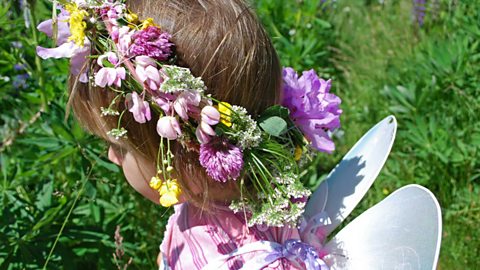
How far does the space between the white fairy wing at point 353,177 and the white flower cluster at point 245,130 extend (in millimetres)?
476

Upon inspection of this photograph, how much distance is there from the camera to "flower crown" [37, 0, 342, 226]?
1251 mm

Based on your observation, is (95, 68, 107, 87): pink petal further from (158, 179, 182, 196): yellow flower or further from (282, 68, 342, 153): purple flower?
(282, 68, 342, 153): purple flower

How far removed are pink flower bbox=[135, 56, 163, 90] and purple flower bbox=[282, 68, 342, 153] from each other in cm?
44

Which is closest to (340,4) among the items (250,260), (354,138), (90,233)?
(354,138)

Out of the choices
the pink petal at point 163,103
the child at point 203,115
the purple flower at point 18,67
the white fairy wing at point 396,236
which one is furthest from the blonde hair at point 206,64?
the purple flower at point 18,67

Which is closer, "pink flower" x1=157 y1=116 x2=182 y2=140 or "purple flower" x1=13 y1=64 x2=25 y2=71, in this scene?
"pink flower" x1=157 y1=116 x2=182 y2=140

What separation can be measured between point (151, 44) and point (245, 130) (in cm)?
25

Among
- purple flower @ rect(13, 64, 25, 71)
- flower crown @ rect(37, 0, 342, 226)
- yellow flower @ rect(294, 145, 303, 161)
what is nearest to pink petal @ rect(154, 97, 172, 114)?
flower crown @ rect(37, 0, 342, 226)

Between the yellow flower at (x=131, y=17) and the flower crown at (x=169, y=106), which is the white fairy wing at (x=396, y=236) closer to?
the flower crown at (x=169, y=106)

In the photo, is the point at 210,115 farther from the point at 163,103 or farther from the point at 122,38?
the point at 122,38

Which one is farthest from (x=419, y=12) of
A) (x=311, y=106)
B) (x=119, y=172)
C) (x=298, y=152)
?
(x=298, y=152)

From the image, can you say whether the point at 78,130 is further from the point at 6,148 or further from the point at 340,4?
the point at 340,4

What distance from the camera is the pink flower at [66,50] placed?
4.24 ft

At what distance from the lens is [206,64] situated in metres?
1.35
